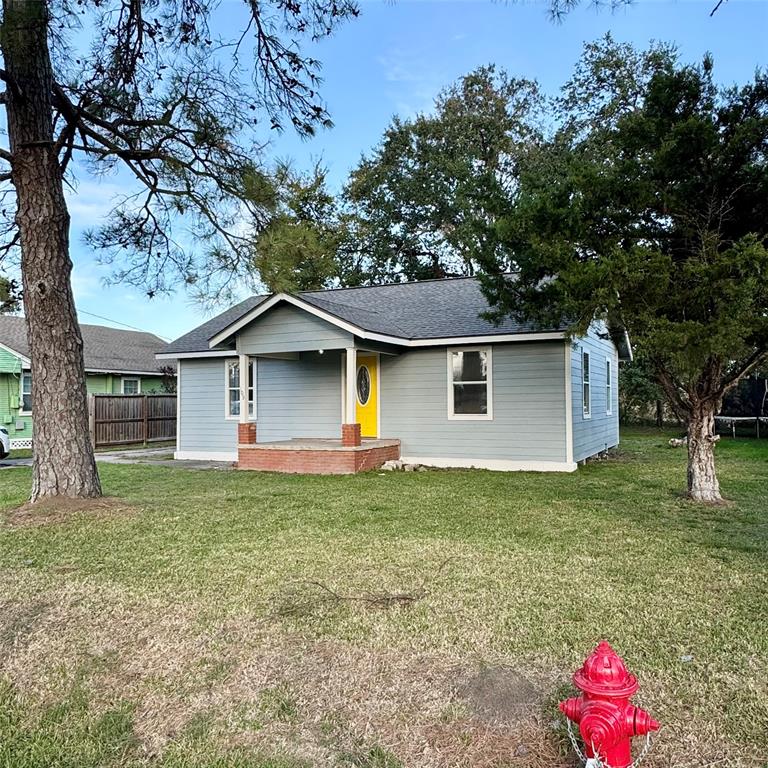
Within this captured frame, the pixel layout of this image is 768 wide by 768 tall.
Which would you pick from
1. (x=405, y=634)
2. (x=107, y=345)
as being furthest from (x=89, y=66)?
(x=107, y=345)

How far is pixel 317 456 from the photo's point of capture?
10727 mm

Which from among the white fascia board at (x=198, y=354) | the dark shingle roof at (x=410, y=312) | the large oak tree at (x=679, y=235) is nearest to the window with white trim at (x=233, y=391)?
the white fascia board at (x=198, y=354)

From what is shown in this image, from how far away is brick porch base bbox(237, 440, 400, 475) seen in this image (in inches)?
413

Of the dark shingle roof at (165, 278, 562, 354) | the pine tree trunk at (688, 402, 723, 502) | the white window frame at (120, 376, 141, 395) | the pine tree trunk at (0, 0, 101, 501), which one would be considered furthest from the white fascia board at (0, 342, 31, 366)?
the pine tree trunk at (688, 402, 723, 502)

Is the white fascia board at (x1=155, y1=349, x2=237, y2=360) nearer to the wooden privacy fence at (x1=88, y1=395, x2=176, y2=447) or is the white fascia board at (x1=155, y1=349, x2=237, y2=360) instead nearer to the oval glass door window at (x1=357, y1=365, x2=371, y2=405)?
the oval glass door window at (x1=357, y1=365, x2=371, y2=405)

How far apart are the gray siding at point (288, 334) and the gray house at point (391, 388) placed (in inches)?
0.9

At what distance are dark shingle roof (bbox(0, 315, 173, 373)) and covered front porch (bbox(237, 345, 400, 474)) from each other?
8.33 metres

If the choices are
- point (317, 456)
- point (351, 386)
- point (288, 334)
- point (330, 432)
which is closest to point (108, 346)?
point (330, 432)

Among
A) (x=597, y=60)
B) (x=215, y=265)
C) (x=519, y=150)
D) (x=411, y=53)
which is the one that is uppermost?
(x=597, y=60)

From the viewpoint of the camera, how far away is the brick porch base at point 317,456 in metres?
10.5

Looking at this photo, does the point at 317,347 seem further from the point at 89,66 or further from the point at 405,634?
the point at 405,634

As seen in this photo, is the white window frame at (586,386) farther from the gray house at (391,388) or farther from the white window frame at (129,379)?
the white window frame at (129,379)

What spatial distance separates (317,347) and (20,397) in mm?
12378

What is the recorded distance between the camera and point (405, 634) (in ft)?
10.7
